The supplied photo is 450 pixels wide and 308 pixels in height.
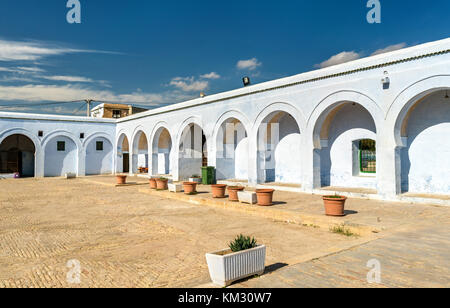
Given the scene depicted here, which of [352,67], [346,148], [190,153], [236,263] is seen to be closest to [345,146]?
[346,148]

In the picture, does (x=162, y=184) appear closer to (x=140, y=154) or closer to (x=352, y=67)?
(x=352, y=67)

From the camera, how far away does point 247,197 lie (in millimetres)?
11219

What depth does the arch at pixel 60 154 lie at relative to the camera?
26094 millimetres

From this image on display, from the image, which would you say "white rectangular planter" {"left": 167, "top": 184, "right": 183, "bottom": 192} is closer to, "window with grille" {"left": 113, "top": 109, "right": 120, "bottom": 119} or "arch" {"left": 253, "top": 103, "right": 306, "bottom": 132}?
"arch" {"left": 253, "top": 103, "right": 306, "bottom": 132}

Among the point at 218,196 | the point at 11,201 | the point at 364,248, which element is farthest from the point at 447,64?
the point at 11,201

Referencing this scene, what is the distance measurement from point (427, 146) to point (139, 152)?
72.5 ft

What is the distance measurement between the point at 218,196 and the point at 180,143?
29.3 ft

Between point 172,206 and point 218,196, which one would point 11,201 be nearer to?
point 172,206

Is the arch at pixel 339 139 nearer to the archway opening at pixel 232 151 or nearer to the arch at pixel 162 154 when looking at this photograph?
the archway opening at pixel 232 151

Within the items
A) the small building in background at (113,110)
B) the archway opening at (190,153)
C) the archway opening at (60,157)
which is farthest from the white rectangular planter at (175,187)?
the small building in background at (113,110)

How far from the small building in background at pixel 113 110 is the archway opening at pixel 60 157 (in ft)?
41.4

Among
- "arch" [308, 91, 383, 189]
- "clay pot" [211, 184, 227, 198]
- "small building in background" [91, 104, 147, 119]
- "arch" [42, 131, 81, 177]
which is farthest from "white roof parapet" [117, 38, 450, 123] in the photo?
"small building in background" [91, 104, 147, 119]

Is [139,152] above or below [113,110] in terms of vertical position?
below
